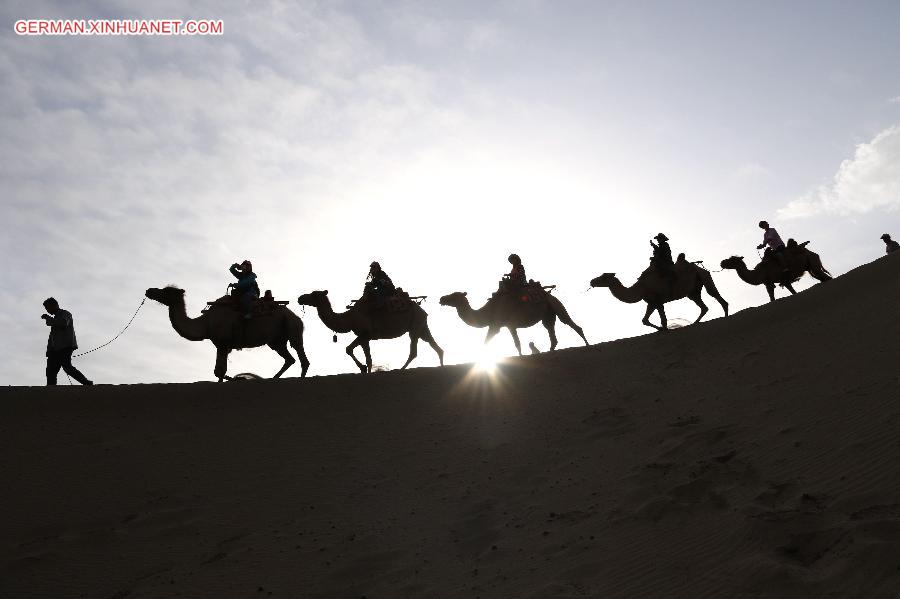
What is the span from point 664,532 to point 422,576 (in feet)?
7.77

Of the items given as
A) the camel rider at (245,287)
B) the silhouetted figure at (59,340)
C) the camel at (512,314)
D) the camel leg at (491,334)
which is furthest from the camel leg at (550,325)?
the silhouetted figure at (59,340)

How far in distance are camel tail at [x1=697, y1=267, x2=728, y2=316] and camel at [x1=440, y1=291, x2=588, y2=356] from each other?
134 inches

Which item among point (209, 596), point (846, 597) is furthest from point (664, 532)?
point (209, 596)

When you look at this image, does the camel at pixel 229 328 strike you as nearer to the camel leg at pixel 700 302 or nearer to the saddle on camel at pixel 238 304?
the saddle on camel at pixel 238 304

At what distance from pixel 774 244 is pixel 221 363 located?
1490 cm

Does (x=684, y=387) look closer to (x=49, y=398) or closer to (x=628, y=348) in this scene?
(x=628, y=348)

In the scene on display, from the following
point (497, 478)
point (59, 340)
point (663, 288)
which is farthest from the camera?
point (663, 288)

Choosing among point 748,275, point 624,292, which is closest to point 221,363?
point 624,292

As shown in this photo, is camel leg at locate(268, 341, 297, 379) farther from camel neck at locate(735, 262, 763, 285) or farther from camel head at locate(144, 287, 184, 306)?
camel neck at locate(735, 262, 763, 285)

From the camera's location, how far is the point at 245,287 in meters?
15.8

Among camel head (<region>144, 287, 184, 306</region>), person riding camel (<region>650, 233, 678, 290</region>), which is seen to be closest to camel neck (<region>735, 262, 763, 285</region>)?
person riding camel (<region>650, 233, 678, 290</region>)

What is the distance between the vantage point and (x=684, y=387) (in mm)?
11844

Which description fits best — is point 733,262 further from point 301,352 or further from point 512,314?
point 301,352

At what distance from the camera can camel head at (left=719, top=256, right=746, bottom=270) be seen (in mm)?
20562
